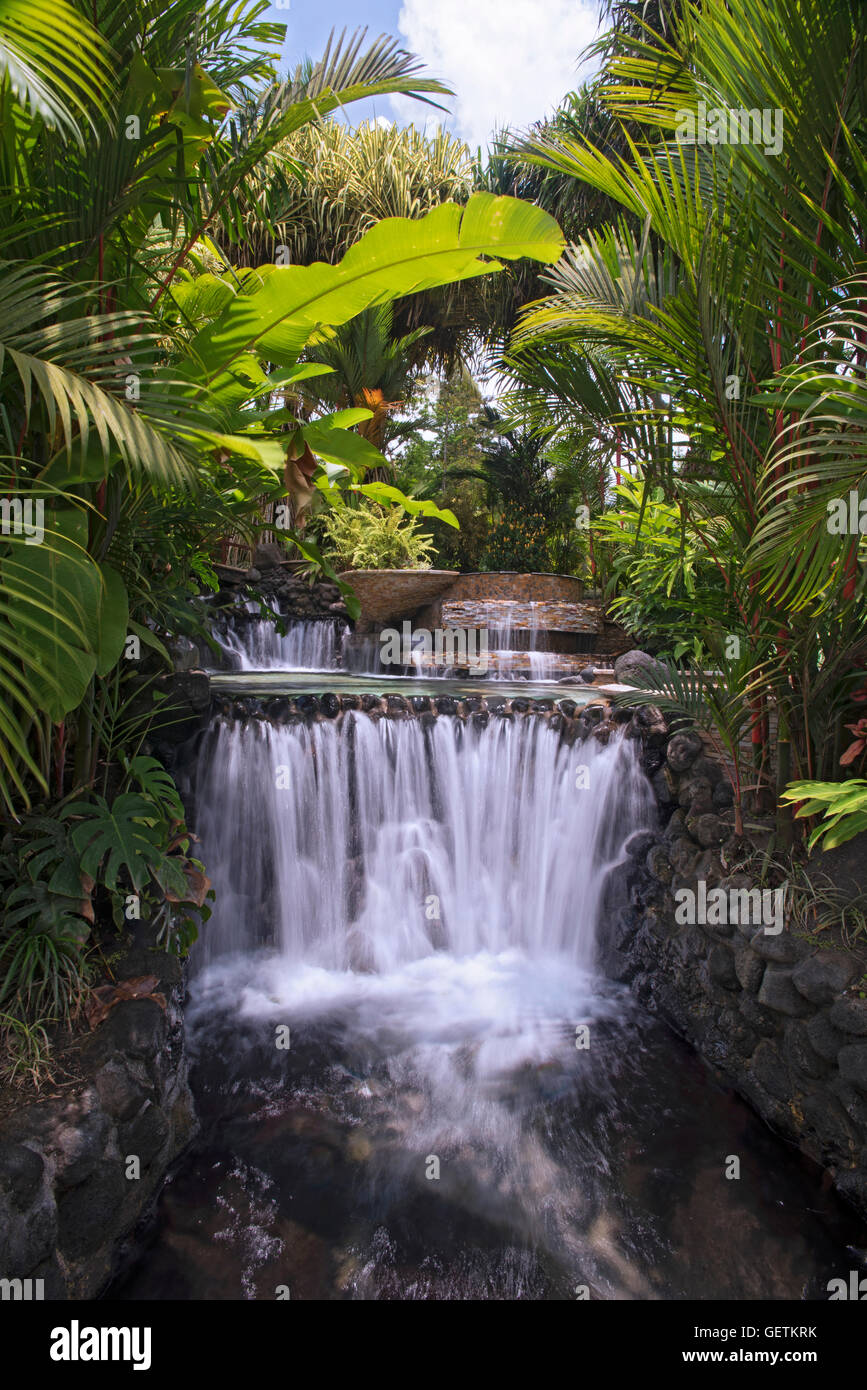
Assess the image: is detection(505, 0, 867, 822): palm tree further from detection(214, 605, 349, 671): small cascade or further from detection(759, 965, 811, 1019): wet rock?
detection(214, 605, 349, 671): small cascade

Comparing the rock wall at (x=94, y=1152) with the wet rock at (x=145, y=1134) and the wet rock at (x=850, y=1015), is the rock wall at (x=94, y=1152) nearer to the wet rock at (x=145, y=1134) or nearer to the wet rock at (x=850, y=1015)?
the wet rock at (x=145, y=1134)

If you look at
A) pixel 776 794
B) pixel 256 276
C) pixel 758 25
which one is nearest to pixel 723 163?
pixel 758 25

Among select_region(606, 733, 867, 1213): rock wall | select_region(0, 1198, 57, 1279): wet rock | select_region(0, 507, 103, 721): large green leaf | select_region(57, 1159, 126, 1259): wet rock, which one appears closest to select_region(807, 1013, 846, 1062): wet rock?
select_region(606, 733, 867, 1213): rock wall

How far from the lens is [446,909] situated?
5.41 m

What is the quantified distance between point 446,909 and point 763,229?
4.56m

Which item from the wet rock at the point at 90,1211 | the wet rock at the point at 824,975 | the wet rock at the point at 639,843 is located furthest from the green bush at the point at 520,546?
the wet rock at the point at 90,1211

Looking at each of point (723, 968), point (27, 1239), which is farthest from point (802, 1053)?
point (27, 1239)

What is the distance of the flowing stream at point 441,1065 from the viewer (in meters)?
2.97

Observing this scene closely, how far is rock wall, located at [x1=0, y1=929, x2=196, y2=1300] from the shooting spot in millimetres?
2424

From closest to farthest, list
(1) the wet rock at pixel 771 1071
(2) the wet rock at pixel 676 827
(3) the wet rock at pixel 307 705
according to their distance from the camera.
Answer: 1. (1) the wet rock at pixel 771 1071
2. (2) the wet rock at pixel 676 827
3. (3) the wet rock at pixel 307 705

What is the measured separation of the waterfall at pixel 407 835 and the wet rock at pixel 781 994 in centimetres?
178

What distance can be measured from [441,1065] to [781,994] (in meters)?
1.93

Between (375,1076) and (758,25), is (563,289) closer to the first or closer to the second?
(758,25)

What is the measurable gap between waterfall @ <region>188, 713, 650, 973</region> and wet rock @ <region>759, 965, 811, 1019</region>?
1.78m
